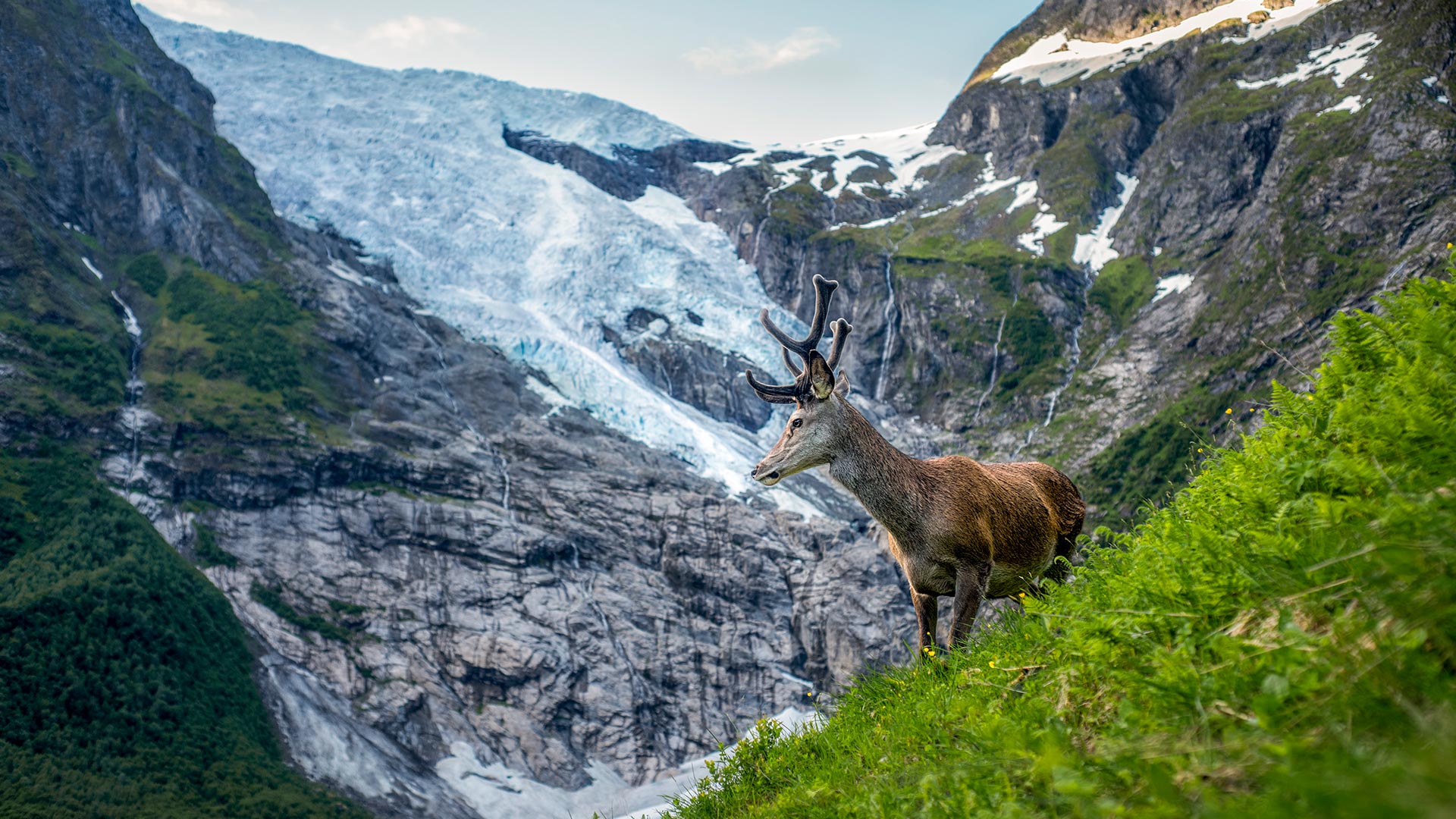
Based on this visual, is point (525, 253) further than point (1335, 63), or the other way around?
point (1335, 63)

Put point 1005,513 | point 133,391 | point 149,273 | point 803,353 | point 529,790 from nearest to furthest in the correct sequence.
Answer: point 1005,513 → point 803,353 → point 529,790 → point 133,391 → point 149,273

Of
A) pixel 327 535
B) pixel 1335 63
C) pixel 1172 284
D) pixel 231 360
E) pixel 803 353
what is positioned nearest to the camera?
pixel 803 353

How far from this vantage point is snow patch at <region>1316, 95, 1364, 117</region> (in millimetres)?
167375

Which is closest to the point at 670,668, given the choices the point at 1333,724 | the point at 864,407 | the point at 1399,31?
the point at 864,407

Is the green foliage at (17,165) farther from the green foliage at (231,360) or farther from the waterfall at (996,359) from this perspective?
the waterfall at (996,359)

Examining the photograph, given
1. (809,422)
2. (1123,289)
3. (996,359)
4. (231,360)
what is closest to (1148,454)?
(996,359)

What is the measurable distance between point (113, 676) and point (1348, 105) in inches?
8180

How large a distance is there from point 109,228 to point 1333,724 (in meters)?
184

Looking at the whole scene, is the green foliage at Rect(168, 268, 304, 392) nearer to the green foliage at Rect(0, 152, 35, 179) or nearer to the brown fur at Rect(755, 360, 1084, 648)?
the green foliage at Rect(0, 152, 35, 179)

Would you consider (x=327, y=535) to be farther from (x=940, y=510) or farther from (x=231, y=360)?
(x=940, y=510)

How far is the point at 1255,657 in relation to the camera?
12.7ft

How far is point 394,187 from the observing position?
16812 cm

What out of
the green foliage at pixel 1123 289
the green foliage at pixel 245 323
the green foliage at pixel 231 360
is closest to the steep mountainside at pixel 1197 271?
the green foliage at pixel 1123 289

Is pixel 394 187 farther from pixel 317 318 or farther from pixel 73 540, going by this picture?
pixel 73 540
